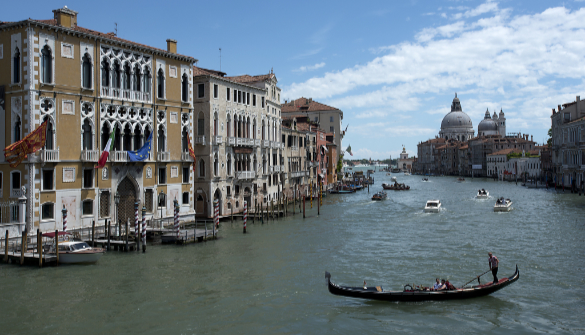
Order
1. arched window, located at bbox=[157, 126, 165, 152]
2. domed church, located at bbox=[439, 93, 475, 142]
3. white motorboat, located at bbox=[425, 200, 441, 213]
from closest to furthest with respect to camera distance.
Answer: arched window, located at bbox=[157, 126, 165, 152] → white motorboat, located at bbox=[425, 200, 441, 213] → domed church, located at bbox=[439, 93, 475, 142]

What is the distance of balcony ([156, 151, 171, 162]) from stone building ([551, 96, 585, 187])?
155 feet

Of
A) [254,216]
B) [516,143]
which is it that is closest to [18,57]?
[254,216]

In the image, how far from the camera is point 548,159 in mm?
75562

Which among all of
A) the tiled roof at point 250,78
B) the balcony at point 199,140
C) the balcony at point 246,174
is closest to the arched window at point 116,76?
the balcony at point 199,140

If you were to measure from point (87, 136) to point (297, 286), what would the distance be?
39.8 ft

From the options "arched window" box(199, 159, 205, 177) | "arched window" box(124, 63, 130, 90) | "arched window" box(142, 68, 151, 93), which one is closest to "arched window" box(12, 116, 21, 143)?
"arched window" box(124, 63, 130, 90)

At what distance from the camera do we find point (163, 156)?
24609 mm

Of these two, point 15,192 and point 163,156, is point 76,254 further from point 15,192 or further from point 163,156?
point 163,156

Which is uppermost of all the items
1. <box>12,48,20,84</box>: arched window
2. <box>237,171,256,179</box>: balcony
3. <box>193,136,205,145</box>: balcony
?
<box>12,48,20,84</box>: arched window

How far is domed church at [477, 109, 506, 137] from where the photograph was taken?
476ft

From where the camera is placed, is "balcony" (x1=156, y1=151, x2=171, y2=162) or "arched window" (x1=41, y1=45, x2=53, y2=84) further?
"balcony" (x1=156, y1=151, x2=171, y2=162)

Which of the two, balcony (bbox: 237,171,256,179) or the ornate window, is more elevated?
the ornate window

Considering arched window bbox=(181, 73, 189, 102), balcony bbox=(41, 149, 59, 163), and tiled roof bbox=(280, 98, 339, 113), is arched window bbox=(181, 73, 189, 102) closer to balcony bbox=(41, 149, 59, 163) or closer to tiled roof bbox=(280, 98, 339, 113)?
balcony bbox=(41, 149, 59, 163)

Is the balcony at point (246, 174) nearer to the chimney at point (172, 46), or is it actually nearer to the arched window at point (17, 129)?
the chimney at point (172, 46)
